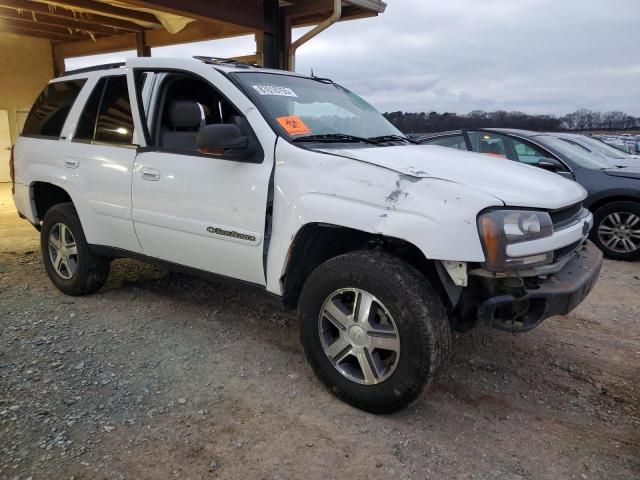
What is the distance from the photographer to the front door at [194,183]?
3.02m

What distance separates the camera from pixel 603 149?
7.50m

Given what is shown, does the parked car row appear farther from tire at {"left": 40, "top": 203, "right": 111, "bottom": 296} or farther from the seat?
tire at {"left": 40, "top": 203, "right": 111, "bottom": 296}

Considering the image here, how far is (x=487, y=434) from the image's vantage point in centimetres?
257

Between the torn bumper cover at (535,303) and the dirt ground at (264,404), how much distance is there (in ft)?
1.91

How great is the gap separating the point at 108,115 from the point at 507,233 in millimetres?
3098

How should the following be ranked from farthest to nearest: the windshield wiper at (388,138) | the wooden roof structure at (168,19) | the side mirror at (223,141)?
the wooden roof structure at (168,19)
the windshield wiper at (388,138)
the side mirror at (223,141)

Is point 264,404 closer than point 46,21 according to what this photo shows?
Yes

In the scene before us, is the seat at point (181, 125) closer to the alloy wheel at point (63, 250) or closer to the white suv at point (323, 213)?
the white suv at point (323, 213)

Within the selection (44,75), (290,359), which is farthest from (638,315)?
(44,75)

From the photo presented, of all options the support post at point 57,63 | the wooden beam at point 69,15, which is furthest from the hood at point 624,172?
the support post at point 57,63

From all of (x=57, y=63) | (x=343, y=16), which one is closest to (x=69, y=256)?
(x=343, y=16)

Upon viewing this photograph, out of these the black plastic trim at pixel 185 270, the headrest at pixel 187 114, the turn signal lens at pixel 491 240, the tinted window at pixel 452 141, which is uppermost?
the headrest at pixel 187 114

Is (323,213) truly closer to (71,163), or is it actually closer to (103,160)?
(103,160)

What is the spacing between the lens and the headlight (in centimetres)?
229
